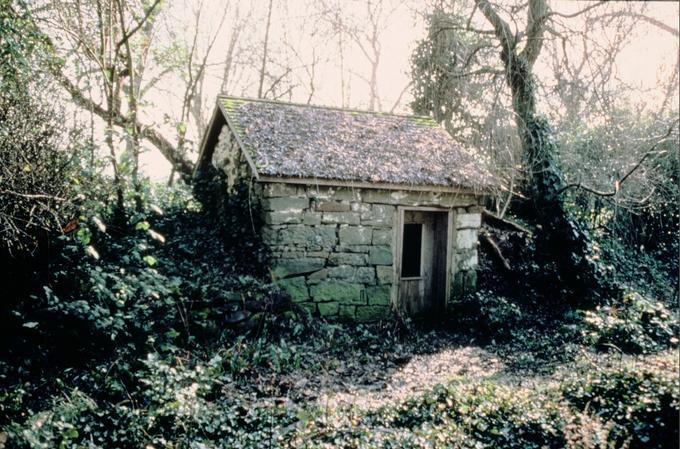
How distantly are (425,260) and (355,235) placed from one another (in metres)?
1.72

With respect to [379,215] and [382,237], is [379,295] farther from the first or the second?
[379,215]

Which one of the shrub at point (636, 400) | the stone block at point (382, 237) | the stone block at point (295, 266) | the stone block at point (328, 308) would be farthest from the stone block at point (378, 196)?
the shrub at point (636, 400)

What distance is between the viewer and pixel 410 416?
4.59 meters

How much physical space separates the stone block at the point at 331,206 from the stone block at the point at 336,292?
3.80ft

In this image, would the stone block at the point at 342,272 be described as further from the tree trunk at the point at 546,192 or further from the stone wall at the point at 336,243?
the tree trunk at the point at 546,192

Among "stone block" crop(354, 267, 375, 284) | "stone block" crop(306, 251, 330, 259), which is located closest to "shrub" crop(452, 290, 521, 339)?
"stone block" crop(354, 267, 375, 284)

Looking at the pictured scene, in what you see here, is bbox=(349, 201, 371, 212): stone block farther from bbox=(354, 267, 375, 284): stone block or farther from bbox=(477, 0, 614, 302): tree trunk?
bbox=(477, 0, 614, 302): tree trunk

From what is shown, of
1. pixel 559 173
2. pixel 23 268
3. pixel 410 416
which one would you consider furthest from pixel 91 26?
pixel 559 173

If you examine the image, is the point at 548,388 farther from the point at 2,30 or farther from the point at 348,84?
the point at 348,84

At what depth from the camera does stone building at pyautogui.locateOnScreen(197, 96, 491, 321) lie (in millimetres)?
7402

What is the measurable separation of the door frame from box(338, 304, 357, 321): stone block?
810 mm

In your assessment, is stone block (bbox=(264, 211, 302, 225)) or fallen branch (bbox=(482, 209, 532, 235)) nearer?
stone block (bbox=(264, 211, 302, 225))

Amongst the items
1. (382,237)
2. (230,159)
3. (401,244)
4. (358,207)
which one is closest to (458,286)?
(401,244)

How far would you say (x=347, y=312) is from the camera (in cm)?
774
